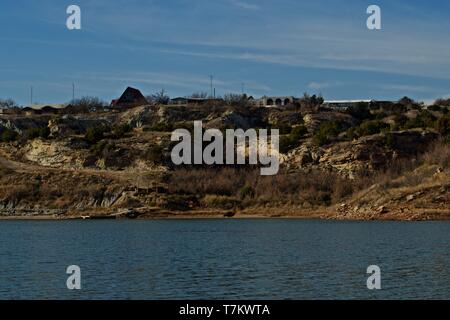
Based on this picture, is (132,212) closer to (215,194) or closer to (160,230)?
(215,194)

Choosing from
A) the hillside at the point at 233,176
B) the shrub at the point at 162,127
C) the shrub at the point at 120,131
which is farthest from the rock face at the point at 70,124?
the shrub at the point at 162,127

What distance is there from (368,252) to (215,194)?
44795 mm

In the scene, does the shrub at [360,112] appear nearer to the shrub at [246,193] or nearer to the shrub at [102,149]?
the shrub at [246,193]

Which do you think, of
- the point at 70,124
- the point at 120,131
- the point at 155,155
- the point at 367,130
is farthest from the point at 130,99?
the point at 367,130

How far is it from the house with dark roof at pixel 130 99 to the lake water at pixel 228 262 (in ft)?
285

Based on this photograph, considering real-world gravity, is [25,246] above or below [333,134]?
below

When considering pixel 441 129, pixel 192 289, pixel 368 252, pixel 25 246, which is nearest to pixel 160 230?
pixel 25 246

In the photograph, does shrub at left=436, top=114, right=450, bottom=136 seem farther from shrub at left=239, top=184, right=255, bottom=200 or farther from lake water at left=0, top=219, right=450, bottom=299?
lake water at left=0, top=219, right=450, bottom=299

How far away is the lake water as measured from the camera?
29.2 m

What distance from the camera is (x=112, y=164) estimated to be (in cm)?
9512

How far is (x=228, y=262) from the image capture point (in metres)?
37.9

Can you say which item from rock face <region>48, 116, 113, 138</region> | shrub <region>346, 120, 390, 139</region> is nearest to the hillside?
shrub <region>346, 120, 390, 139</region>

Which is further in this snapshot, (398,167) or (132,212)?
(398,167)
